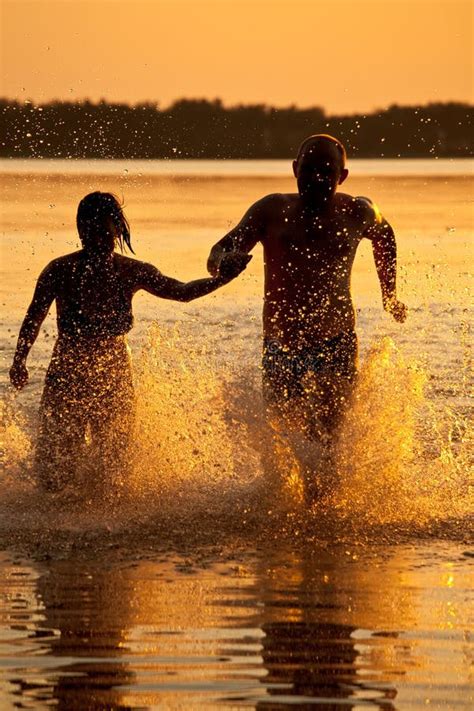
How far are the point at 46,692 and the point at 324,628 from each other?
1.32 m

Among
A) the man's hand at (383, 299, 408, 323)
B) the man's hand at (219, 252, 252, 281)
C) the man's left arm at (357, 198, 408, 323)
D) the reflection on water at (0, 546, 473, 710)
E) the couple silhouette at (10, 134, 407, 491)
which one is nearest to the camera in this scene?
the reflection on water at (0, 546, 473, 710)

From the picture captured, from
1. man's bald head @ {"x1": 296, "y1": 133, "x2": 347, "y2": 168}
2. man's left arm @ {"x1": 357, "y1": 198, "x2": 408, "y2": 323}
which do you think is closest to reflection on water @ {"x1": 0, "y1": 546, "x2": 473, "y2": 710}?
man's left arm @ {"x1": 357, "y1": 198, "x2": 408, "y2": 323}

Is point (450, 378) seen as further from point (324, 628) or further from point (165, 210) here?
point (165, 210)

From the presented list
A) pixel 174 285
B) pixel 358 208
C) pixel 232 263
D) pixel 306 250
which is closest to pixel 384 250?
pixel 358 208

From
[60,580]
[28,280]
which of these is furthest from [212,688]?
Result: [28,280]

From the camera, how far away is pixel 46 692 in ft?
21.7

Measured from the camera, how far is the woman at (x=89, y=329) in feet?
31.6

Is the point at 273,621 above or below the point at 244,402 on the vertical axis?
below

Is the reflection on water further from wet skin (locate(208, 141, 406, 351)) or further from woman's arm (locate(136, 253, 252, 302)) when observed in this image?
woman's arm (locate(136, 253, 252, 302))

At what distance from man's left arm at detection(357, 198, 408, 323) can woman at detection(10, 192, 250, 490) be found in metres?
0.81

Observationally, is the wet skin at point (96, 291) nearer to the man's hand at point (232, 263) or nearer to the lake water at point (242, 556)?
the man's hand at point (232, 263)

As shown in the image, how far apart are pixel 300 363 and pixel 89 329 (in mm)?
1096

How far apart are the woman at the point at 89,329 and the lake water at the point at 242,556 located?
331 millimetres

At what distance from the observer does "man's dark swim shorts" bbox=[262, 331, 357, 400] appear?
9.53 meters
